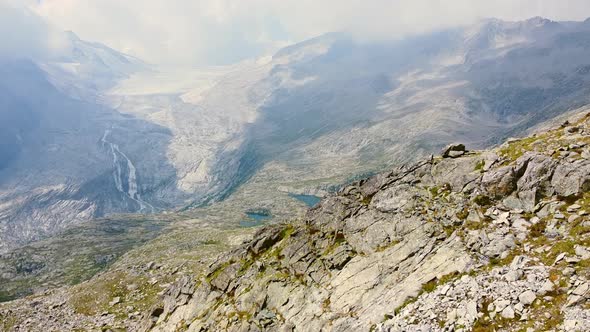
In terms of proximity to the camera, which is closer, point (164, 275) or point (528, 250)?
point (528, 250)

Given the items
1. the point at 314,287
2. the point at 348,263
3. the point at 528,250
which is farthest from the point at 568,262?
the point at 314,287

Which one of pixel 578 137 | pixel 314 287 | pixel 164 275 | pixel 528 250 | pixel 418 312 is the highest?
pixel 578 137

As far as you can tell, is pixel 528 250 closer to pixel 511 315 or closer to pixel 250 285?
pixel 511 315
